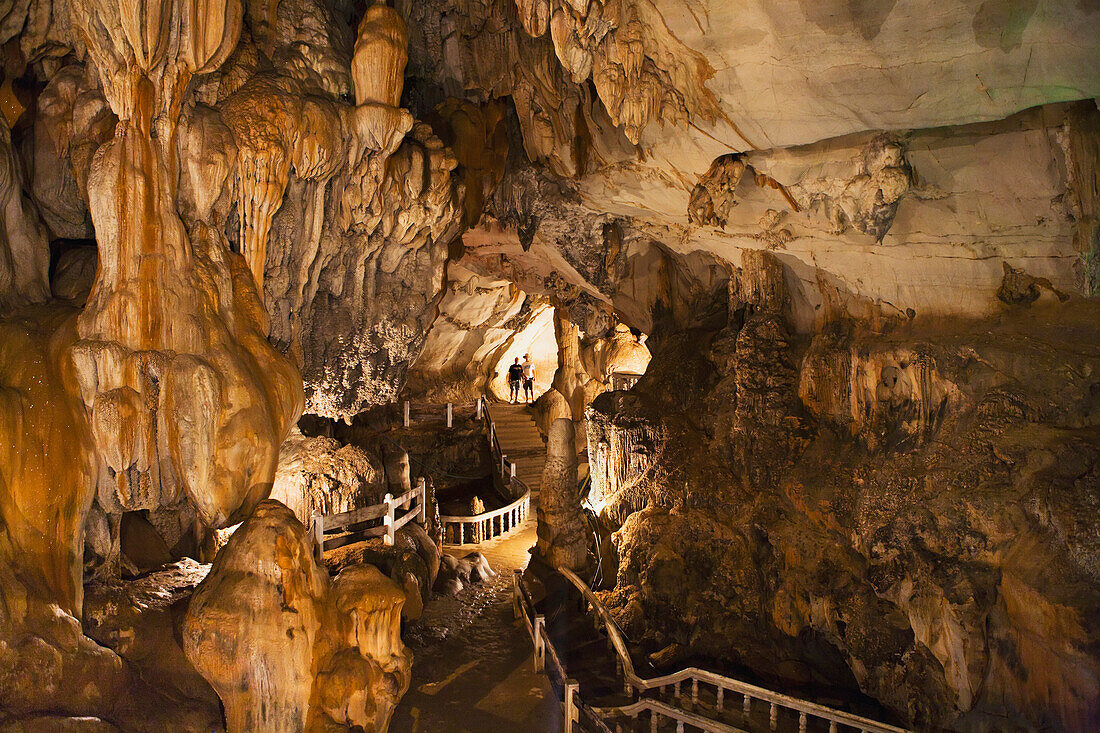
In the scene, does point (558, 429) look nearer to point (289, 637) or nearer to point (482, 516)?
point (482, 516)

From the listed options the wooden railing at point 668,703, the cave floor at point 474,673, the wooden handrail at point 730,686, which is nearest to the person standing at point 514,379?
the cave floor at point 474,673

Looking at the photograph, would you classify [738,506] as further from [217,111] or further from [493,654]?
[217,111]

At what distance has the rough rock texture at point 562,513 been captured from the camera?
10.9 meters

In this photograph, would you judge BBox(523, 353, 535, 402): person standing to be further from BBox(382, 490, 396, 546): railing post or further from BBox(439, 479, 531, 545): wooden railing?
BBox(382, 490, 396, 546): railing post

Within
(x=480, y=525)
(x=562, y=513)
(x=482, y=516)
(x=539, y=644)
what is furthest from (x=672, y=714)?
(x=480, y=525)

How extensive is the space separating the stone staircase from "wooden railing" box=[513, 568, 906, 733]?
845cm

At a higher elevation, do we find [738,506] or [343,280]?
[343,280]

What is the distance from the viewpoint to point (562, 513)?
11.0 m

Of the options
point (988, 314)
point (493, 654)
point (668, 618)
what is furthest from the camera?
point (668, 618)

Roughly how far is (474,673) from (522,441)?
10743 millimetres

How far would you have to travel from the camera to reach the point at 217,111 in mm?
6723

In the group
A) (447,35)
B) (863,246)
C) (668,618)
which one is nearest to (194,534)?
(668,618)

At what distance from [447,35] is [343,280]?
13.2 ft

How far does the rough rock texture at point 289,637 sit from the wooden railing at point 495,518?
6959 mm
